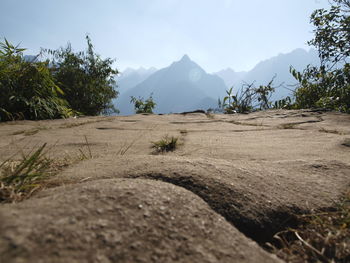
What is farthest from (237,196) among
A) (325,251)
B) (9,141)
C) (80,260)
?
(9,141)

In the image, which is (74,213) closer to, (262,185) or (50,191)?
(50,191)

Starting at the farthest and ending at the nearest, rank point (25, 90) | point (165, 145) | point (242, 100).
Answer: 1. point (242, 100)
2. point (25, 90)
3. point (165, 145)

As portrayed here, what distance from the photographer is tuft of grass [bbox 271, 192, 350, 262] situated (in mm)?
519

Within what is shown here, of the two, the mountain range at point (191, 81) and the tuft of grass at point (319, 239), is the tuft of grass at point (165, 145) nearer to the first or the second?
the tuft of grass at point (319, 239)

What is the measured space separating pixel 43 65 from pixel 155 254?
10.9ft

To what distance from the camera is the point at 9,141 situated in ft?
4.99

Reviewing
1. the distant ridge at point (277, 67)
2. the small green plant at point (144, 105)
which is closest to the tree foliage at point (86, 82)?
the small green plant at point (144, 105)

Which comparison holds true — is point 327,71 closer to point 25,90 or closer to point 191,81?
point 25,90

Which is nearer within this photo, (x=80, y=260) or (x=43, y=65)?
(x=80, y=260)

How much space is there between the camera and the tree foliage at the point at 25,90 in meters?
2.81

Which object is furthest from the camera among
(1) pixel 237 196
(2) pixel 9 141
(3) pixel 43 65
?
(3) pixel 43 65

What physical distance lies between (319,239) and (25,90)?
11.0 feet

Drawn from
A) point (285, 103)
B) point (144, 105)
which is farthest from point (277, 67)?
point (285, 103)

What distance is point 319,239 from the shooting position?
57 cm
